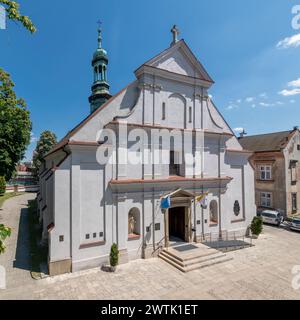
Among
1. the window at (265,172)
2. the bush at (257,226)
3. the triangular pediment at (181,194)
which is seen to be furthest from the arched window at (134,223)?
the window at (265,172)

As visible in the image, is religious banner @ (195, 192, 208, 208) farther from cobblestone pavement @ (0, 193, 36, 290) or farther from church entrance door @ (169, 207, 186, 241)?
cobblestone pavement @ (0, 193, 36, 290)

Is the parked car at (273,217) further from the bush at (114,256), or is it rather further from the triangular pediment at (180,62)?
the bush at (114,256)

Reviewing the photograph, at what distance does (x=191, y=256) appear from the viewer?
531 inches

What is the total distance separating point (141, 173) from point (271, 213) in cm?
1775

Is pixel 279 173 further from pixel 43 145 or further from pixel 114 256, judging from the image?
pixel 43 145

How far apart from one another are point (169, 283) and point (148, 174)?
6.71 m

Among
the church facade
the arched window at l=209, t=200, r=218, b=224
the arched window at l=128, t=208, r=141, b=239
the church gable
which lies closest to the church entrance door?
the church facade

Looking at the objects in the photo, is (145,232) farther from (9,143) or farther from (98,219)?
(9,143)

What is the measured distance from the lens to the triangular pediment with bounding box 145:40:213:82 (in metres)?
15.1

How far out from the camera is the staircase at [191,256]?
12.9m

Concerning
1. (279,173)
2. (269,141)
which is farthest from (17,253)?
(269,141)

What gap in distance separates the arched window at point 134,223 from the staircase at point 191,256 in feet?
7.74

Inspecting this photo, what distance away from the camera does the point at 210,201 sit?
57.0ft
